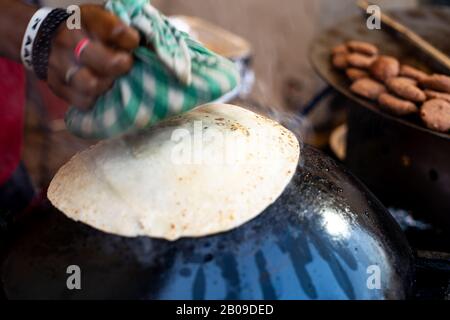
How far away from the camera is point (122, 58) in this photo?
108 centimetres

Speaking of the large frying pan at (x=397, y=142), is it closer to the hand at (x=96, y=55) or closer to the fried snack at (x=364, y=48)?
the fried snack at (x=364, y=48)

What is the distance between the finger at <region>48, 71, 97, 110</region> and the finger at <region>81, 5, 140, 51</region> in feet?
0.43

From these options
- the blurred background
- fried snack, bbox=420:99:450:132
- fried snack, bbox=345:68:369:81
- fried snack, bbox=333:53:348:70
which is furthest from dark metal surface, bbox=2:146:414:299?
the blurred background

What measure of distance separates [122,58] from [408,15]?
2343mm

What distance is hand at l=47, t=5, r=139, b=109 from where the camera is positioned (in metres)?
1.08

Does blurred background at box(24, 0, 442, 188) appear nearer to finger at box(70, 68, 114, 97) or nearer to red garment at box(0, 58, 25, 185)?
red garment at box(0, 58, 25, 185)

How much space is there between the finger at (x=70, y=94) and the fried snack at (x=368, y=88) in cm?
137

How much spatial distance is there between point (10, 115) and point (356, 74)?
1.63 metres

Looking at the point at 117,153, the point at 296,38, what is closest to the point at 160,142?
the point at 117,153

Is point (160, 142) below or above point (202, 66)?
below

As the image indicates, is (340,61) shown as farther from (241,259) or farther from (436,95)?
(241,259)

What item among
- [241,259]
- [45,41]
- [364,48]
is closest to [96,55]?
[45,41]
